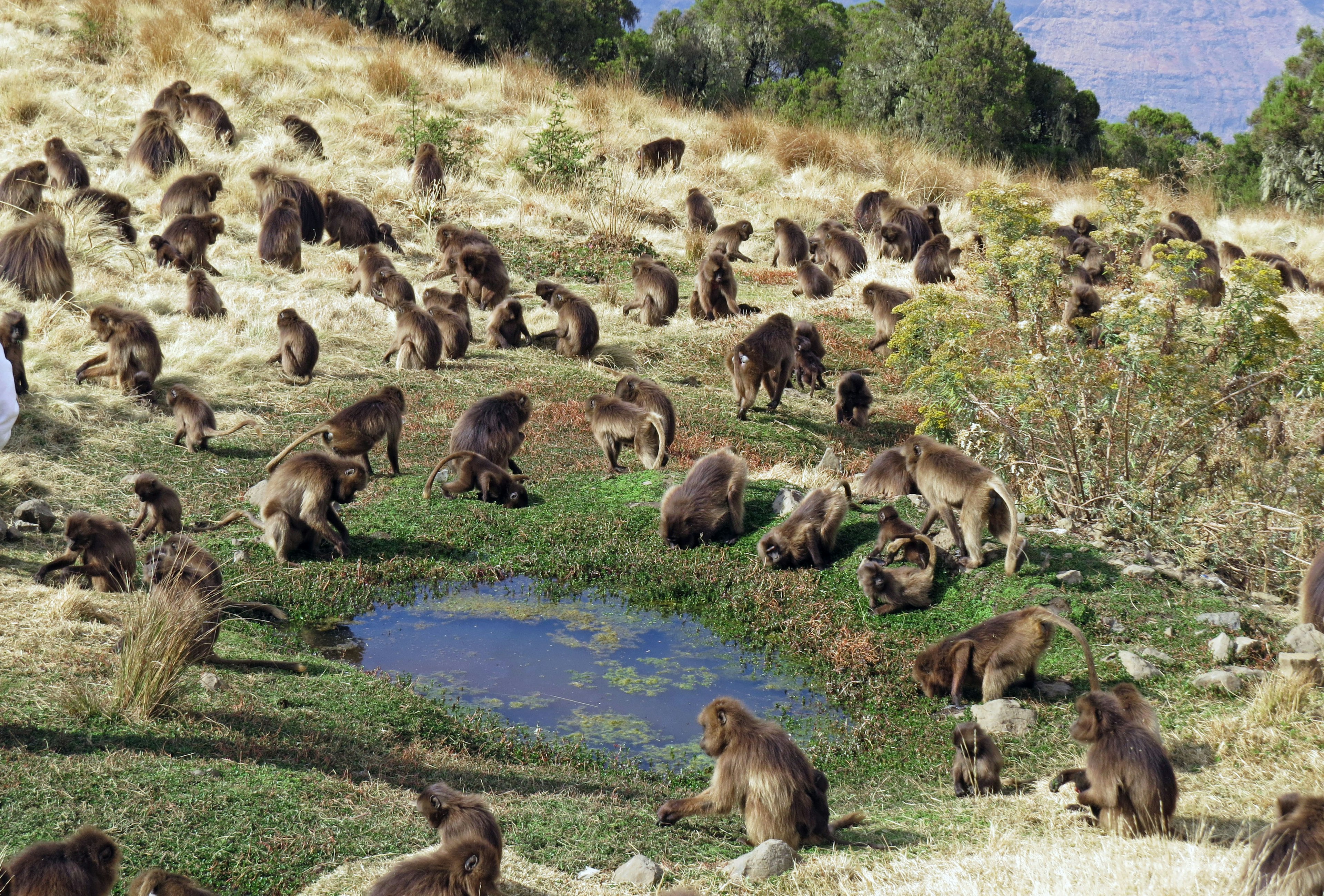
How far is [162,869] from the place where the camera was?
14.0 feet

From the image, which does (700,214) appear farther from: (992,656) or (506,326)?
(992,656)

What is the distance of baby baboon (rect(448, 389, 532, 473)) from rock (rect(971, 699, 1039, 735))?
4966 mm

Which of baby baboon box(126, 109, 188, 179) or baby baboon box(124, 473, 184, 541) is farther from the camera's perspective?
baby baboon box(126, 109, 188, 179)

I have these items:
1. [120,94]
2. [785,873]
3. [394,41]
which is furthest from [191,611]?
[394,41]

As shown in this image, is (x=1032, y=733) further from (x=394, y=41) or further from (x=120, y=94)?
(x=394, y=41)

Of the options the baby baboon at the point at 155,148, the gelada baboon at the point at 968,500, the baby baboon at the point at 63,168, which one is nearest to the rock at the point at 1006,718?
the gelada baboon at the point at 968,500

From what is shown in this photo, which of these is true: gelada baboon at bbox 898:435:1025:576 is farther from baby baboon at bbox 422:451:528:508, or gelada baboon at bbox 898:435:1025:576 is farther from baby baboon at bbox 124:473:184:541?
baby baboon at bbox 124:473:184:541

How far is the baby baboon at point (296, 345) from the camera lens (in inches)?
503

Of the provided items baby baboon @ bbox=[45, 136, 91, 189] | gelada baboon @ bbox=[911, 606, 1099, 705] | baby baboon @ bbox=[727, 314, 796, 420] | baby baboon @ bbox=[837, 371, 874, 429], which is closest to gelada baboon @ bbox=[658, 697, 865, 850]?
gelada baboon @ bbox=[911, 606, 1099, 705]

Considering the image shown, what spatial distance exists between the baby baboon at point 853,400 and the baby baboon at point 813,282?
5075mm

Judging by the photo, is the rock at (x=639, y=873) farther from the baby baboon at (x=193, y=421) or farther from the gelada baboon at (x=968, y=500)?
the baby baboon at (x=193, y=421)

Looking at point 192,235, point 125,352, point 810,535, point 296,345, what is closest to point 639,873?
point 810,535

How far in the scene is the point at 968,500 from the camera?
8109mm

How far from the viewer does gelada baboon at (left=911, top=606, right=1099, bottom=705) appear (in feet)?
22.5
